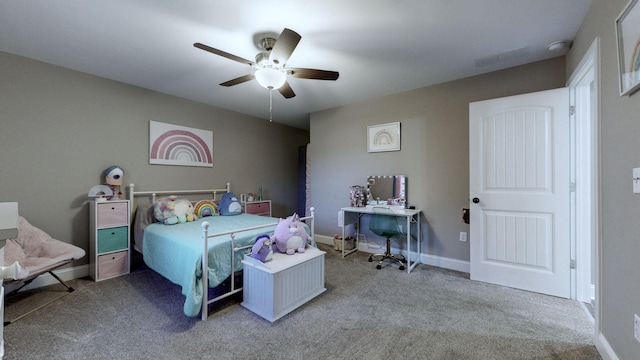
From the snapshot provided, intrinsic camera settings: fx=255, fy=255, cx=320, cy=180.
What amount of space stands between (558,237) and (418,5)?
2440mm

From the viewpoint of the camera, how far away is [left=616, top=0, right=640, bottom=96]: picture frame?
1256mm

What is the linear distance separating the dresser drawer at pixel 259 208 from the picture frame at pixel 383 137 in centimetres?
209

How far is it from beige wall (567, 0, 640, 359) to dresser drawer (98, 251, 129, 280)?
4225 millimetres

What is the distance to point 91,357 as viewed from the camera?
5.30 feet

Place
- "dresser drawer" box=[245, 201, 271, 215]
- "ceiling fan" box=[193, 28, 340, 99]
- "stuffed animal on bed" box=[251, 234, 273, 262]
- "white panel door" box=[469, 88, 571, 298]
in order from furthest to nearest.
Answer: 1. "dresser drawer" box=[245, 201, 271, 215]
2. "white panel door" box=[469, 88, 571, 298]
3. "stuffed animal on bed" box=[251, 234, 273, 262]
4. "ceiling fan" box=[193, 28, 340, 99]

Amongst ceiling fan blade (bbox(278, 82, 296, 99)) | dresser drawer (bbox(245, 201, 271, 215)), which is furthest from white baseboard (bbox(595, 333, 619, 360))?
dresser drawer (bbox(245, 201, 271, 215))

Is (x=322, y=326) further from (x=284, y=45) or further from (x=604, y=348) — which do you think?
(x=284, y=45)

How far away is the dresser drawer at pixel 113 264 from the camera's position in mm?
2792

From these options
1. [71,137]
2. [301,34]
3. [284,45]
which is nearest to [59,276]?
[71,137]

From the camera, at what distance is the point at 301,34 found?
219 cm

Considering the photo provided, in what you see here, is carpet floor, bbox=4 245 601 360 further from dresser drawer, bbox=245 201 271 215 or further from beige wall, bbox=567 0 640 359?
dresser drawer, bbox=245 201 271 215

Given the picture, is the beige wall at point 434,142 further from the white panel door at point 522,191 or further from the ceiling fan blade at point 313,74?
the ceiling fan blade at point 313,74

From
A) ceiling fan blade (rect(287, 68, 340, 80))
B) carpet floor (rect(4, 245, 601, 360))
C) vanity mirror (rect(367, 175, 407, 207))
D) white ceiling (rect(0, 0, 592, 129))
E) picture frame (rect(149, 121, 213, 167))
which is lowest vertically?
carpet floor (rect(4, 245, 601, 360))

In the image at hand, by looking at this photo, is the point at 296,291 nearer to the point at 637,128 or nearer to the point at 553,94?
the point at 637,128
